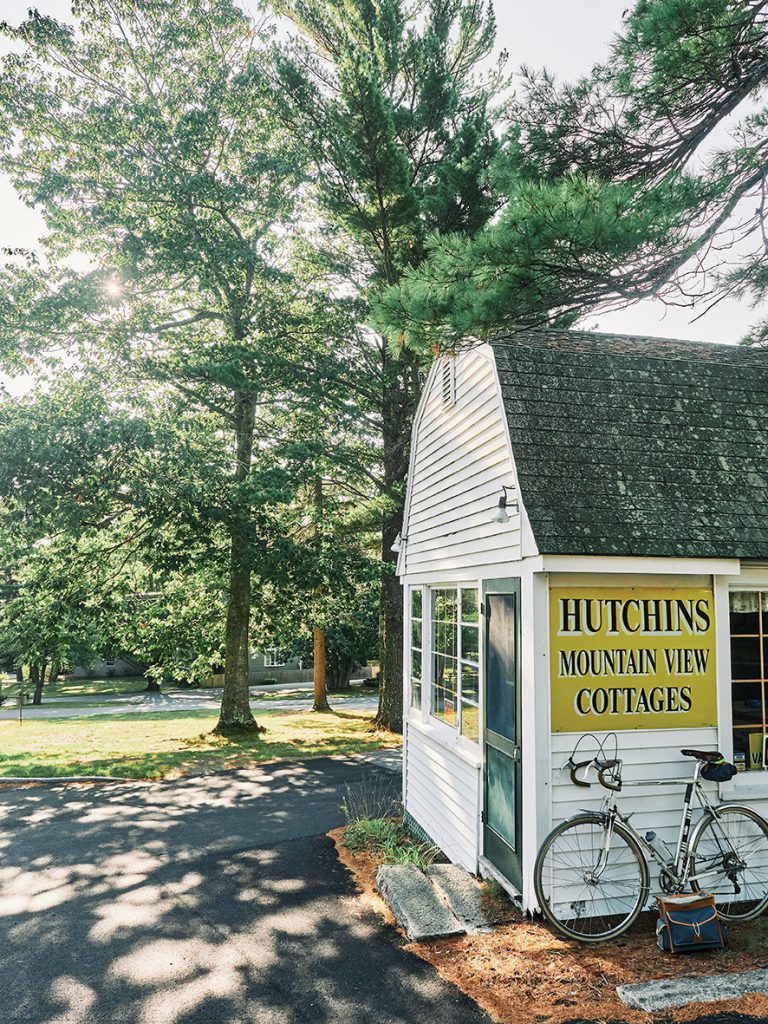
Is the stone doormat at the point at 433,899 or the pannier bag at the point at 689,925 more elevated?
the pannier bag at the point at 689,925

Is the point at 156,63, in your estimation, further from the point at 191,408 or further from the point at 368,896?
the point at 368,896

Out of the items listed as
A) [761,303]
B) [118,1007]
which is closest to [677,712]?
[118,1007]

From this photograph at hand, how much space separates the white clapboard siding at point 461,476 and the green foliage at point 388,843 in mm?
2697

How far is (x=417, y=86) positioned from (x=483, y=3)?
252 cm

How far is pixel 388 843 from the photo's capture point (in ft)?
23.4

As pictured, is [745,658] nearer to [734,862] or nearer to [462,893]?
[734,862]

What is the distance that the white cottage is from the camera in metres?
4.95

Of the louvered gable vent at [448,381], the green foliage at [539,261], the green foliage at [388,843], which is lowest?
the green foliage at [388,843]

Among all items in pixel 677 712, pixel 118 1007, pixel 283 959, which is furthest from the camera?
pixel 677 712

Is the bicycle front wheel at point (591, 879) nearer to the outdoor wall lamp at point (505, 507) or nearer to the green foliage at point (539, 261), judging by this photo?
the outdoor wall lamp at point (505, 507)

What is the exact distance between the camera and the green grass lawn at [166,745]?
12.4m

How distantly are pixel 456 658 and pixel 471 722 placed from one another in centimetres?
72

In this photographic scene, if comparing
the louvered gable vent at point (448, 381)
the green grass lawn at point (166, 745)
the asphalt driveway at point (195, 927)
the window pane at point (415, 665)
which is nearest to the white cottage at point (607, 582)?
the louvered gable vent at point (448, 381)

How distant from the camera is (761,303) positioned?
27.6 ft
